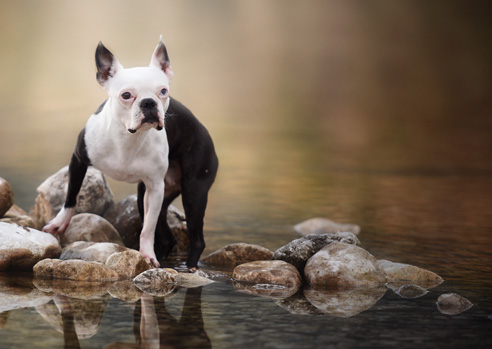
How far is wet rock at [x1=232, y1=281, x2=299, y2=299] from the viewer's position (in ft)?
18.3

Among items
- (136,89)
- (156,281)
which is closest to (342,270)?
(156,281)

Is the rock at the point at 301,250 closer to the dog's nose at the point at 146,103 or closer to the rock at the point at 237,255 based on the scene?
the rock at the point at 237,255

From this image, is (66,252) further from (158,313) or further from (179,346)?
(179,346)

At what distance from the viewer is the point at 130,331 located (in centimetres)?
430

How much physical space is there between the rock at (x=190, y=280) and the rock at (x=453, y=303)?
1898mm

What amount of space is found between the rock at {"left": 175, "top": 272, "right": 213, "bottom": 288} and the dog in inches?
19.5

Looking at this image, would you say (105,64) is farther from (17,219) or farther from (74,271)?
(17,219)

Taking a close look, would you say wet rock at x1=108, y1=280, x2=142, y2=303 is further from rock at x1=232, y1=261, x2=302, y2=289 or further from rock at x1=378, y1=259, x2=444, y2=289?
rock at x1=378, y1=259, x2=444, y2=289

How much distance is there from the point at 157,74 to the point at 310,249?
7.06 feet

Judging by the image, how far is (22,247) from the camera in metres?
6.06

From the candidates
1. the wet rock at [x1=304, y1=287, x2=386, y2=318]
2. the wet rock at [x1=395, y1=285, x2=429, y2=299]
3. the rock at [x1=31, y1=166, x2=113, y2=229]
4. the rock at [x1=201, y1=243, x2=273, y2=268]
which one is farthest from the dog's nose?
the rock at [x1=31, y1=166, x2=113, y2=229]

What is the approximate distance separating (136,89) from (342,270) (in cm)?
230

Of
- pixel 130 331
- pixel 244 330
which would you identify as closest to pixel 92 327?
pixel 130 331

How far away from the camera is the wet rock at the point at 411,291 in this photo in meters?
5.68
